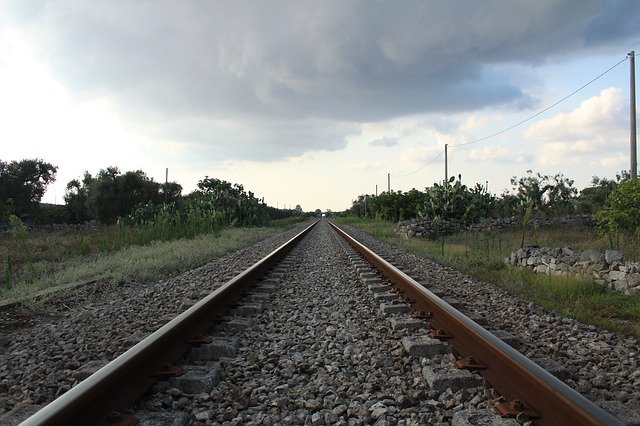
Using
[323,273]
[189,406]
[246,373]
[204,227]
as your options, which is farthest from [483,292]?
[204,227]

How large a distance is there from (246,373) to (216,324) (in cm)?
149

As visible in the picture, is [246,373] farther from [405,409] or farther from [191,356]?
[405,409]

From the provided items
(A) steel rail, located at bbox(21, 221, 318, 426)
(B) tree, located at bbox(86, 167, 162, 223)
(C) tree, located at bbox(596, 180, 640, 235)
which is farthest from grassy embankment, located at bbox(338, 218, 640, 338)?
(B) tree, located at bbox(86, 167, 162, 223)

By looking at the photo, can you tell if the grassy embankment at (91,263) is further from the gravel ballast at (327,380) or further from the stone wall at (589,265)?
the stone wall at (589,265)

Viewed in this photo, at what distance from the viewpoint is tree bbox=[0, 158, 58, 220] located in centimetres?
5600

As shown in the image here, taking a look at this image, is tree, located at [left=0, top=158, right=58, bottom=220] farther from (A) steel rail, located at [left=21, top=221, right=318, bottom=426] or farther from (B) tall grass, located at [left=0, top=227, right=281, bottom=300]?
(A) steel rail, located at [left=21, top=221, right=318, bottom=426]

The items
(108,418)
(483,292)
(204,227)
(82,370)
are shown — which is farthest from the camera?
(204,227)

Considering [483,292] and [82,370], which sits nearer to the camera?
[82,370]

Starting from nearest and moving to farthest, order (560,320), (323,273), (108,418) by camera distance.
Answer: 1. (108,418)
2. (560,320)
3. (323,273)

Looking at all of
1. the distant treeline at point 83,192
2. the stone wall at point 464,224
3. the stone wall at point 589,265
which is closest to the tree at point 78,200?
the distant treeline at point 83,192

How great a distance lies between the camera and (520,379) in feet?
9.66

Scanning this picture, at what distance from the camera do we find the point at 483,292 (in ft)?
24.3

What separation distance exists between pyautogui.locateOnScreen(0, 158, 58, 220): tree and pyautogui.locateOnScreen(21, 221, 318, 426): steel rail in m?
58.3

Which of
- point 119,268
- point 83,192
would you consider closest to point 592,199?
point 119,268
